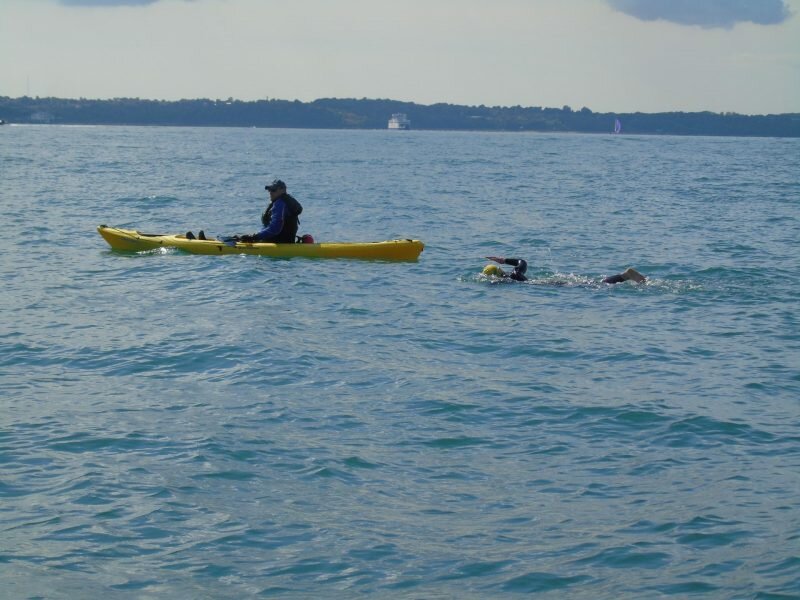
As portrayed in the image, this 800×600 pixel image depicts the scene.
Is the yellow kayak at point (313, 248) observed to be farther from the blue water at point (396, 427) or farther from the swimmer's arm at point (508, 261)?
the swimmer's arm at point (508, 261)

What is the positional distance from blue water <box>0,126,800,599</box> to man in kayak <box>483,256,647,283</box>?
0.30 meters

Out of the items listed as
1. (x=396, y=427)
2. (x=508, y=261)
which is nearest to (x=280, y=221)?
(x=508, y=261)

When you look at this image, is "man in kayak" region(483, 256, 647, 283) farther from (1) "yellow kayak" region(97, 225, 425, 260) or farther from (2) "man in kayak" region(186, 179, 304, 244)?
(2) "man in kayak" region(186, 179, 304, 244)

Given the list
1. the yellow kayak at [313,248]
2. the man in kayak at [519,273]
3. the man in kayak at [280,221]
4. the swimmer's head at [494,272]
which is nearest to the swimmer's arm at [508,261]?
the man in kayak at [519,273]

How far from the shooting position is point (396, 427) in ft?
33.3

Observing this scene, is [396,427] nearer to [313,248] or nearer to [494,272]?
[494,272]

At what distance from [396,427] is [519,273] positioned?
28.1ft

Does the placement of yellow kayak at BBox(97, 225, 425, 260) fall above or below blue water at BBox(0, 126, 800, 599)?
above

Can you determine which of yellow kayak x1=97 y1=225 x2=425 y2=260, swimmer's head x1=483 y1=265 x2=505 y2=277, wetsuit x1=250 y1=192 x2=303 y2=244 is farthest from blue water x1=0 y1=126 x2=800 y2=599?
swimmer's head x1=483 y1=265 x2=505 y2=277

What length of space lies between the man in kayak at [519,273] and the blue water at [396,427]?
299 millimetres

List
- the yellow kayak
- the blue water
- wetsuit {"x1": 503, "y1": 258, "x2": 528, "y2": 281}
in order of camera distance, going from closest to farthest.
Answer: the blue water
wetsuit {"x1": 503, "y1": 258, "x2": 528, "y2": 281}
the yellow kayak

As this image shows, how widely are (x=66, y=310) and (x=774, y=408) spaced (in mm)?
9703

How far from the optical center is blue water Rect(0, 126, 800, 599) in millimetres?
7266

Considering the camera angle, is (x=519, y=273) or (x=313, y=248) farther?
(x=313, y=248)
